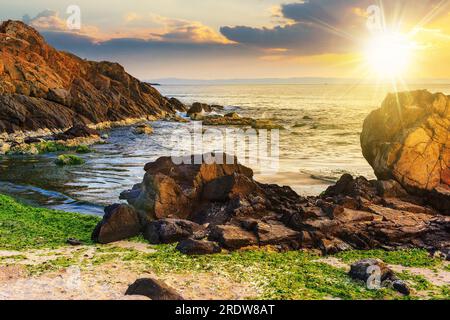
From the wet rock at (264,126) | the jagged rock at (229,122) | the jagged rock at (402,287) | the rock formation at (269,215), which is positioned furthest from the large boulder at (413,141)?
the jagged rock at (229,122)

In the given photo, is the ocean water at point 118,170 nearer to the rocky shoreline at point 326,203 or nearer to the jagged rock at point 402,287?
the rocky shoreline at point 326,203

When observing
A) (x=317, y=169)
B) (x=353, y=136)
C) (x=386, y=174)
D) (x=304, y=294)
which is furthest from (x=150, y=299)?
(x=353, y=136)

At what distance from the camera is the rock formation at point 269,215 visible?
18.9m

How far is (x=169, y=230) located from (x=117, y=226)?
2168 mm

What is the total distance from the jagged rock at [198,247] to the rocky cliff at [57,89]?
170 ft

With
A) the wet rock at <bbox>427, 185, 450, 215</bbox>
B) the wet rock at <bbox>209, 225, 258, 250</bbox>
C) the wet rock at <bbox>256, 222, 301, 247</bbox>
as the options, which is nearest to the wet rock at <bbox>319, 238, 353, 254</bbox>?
the wet rock at <bbox>256, 222, 301, 247</bbox>

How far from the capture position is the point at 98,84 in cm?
10056

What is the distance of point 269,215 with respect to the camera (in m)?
21.4

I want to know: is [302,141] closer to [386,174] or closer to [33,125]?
[33,125]

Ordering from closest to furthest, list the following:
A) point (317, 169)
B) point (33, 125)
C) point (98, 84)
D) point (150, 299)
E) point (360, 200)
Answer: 1. point (150, 299)
2. point (360, 200)
3. point (317, 169)
4. point (33, 125)
5. point (98, 84)

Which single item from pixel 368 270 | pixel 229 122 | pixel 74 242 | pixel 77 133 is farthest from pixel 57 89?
pixel 368 270

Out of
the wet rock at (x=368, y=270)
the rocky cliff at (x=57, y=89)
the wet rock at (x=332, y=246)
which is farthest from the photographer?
the rocky cliff at (x=57, y=89)

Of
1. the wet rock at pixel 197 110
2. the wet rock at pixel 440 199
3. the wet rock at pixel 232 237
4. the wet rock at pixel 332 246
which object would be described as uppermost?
the wet rock at pixel 197 110

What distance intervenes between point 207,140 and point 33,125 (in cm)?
2318
